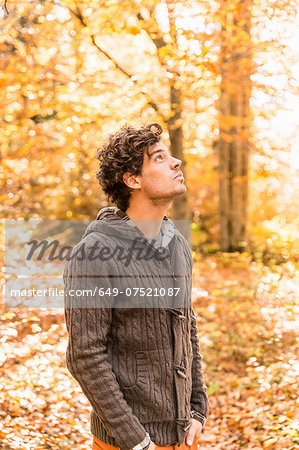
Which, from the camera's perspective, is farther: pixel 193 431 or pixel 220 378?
pixel 220 378

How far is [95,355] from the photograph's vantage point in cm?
191

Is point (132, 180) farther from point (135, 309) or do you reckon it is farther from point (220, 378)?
point (220, 378)

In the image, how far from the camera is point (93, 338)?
192 centimetres

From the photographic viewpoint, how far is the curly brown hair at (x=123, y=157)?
2.24 meters

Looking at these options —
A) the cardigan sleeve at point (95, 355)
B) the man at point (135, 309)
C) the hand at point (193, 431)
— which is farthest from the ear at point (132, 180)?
the hand at point (193, 431)

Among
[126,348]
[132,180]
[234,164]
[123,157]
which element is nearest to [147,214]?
[132,180]

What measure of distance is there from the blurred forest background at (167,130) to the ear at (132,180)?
794 mm

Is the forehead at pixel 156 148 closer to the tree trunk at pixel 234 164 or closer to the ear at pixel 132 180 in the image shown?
the ear at pixel 132 180

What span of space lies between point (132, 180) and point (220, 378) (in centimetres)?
400

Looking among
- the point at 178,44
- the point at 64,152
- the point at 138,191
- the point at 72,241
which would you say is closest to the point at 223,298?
the point at 72,241

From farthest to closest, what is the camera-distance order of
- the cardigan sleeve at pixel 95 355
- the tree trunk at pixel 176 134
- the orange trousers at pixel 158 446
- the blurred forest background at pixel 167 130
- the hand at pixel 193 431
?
1. the tree trunk at pixel 176 134
2. the blurred forest background at pixel 167 130
3. the hand at pixel 193 431
4. the orange trousers at pixel 158 446
5. the cardigan sleeve at pixel 95 355

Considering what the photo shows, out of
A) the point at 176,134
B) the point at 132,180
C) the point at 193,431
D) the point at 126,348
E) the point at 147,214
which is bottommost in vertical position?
the point at 193,431

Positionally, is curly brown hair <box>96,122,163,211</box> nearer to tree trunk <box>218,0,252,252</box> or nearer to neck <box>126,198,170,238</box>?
neck <box>126,198,170,238</box>

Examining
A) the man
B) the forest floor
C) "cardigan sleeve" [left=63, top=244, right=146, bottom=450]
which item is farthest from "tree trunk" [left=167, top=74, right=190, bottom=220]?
"cardigan sleeve" [left=63, top=244, right=146, bottom=450]
